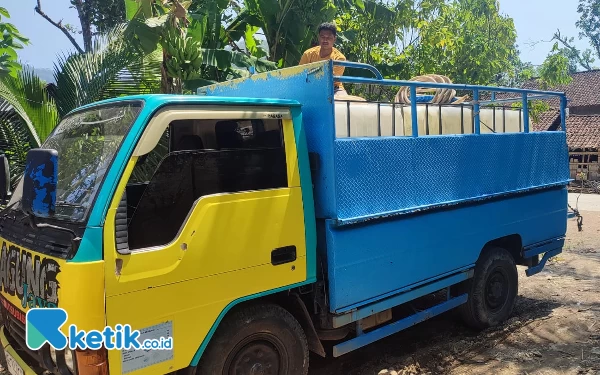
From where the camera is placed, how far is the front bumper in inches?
108

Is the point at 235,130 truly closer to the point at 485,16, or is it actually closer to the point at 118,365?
the point at 118,365

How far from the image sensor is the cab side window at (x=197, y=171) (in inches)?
104

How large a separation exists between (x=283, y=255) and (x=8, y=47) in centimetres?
455

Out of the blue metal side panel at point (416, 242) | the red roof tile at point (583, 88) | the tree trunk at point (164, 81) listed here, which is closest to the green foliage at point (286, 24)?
the tree trunk at point (164, 81)

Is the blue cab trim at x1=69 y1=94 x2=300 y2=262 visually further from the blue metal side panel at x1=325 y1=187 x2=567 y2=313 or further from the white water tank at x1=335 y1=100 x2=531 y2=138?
the blue metal side panel at x1=325 y1=187 x2=567 y2=313

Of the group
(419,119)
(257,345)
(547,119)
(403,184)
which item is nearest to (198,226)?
(257,345)

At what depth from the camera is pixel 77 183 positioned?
2.68 m

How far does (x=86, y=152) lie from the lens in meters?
2.86

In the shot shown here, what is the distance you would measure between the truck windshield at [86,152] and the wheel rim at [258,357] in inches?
49.1

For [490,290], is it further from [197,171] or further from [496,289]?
[197,171]

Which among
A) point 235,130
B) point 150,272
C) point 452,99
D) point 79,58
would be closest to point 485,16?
point 452,99

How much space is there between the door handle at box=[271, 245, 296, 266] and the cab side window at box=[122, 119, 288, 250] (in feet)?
1.33

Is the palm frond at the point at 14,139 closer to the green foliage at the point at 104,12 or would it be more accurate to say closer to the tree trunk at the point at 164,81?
the tree trunk at the point at 164,81

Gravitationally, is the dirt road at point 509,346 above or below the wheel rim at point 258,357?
below
